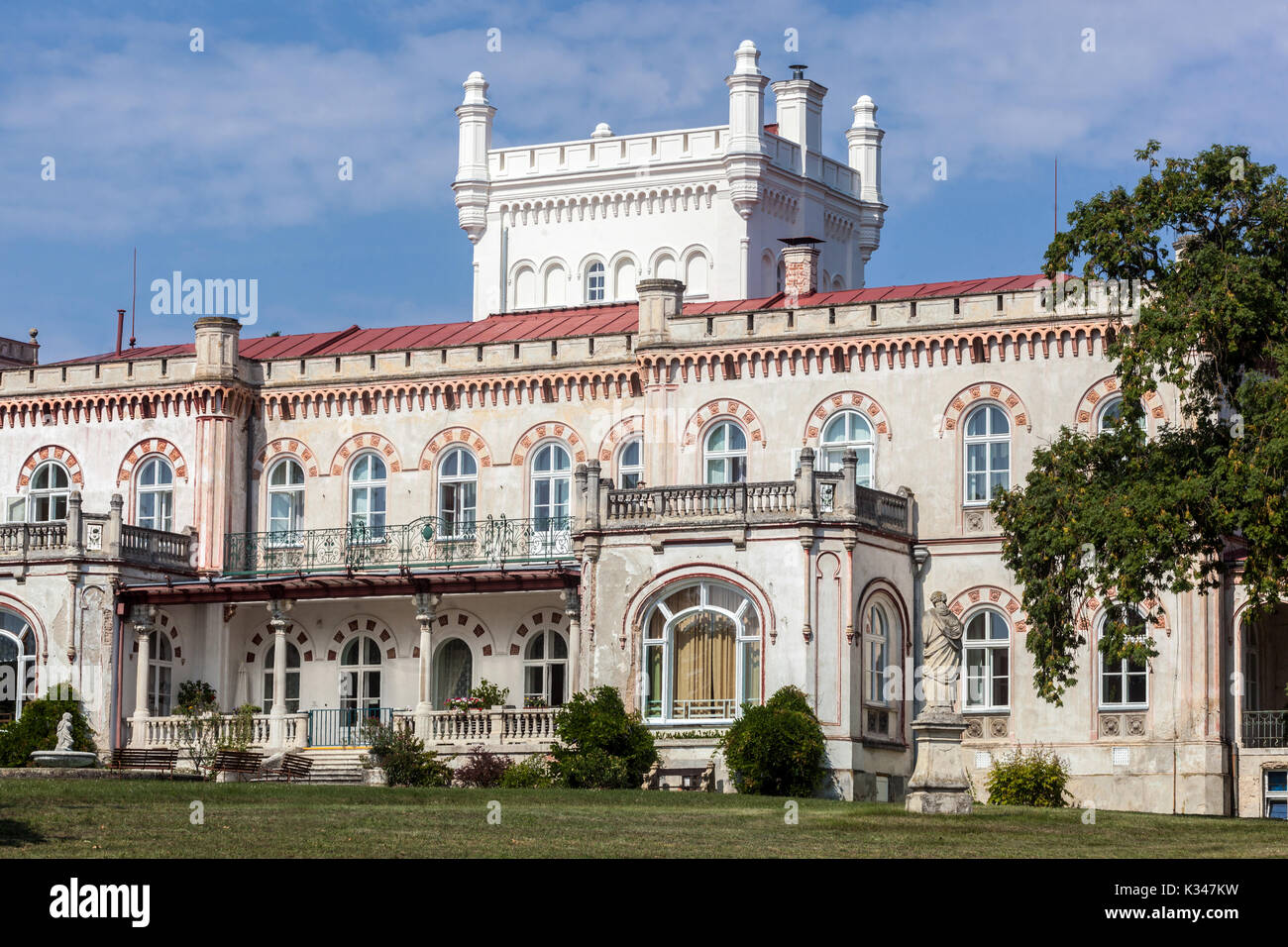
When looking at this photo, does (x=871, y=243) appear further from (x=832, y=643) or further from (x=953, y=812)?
(x=953, y=812)

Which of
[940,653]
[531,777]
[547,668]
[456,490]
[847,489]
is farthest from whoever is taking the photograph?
[456,490]

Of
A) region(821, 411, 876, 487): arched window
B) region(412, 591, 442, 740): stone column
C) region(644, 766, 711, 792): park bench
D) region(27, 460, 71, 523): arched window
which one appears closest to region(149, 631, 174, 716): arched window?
region(27, 460, 71, 523): arched window

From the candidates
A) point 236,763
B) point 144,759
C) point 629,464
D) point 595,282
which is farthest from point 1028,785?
point 595,282

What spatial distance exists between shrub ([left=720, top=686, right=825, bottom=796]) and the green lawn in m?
3.21

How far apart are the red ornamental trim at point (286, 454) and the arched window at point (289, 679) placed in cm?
382

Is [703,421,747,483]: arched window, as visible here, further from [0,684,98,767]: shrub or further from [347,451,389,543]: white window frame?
[0,684,98,767]: shrub

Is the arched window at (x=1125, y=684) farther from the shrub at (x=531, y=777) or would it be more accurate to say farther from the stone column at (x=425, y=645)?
the stone column at (x=425, y=645)

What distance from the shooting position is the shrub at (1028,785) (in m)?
41.6

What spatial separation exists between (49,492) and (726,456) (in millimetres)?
16012

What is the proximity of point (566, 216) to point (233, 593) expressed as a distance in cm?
2357

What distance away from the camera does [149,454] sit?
170 ft

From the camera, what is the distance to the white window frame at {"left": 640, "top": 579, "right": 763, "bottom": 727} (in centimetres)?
4259

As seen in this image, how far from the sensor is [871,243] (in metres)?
72.4

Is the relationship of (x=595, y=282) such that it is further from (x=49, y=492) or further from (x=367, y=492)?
(x=49, y=492)
